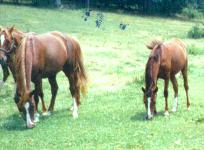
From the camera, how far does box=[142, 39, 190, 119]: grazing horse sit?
11008mm

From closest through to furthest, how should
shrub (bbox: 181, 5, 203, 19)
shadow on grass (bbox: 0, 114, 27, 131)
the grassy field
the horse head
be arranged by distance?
the grassy field < the horse head < shadow on grass (bbox: 0, 114, 27, 131) < shrub (bbox: 181, 5, 203, 19)

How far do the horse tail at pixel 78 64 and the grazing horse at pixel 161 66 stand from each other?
1926mm

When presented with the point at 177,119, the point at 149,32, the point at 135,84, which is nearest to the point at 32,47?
the point at 177,119

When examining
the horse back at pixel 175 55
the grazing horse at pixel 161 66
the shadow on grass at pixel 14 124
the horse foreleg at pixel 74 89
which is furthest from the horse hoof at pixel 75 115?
the horse back at pixel 175 55

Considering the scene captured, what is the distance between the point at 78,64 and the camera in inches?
499

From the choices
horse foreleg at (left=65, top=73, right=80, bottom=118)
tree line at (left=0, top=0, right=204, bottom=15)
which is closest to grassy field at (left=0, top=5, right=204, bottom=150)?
horse foreleg at (left=65, top=73, right=80, bottom=118)

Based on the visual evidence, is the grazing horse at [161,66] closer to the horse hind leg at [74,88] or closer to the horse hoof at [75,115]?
the horse hoof at [75,115]

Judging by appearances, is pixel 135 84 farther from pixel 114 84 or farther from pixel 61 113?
pixel 61 113

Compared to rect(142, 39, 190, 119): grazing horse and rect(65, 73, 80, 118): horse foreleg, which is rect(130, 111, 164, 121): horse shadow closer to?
rect(142, 39, 190, 119): grazing horse

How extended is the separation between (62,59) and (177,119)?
10.3 ft

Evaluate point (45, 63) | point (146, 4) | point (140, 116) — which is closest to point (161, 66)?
point (140, 116)

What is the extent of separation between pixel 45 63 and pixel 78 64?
4.16ft

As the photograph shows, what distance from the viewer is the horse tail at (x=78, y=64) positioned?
1243 centimetres

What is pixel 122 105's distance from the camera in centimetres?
1304
